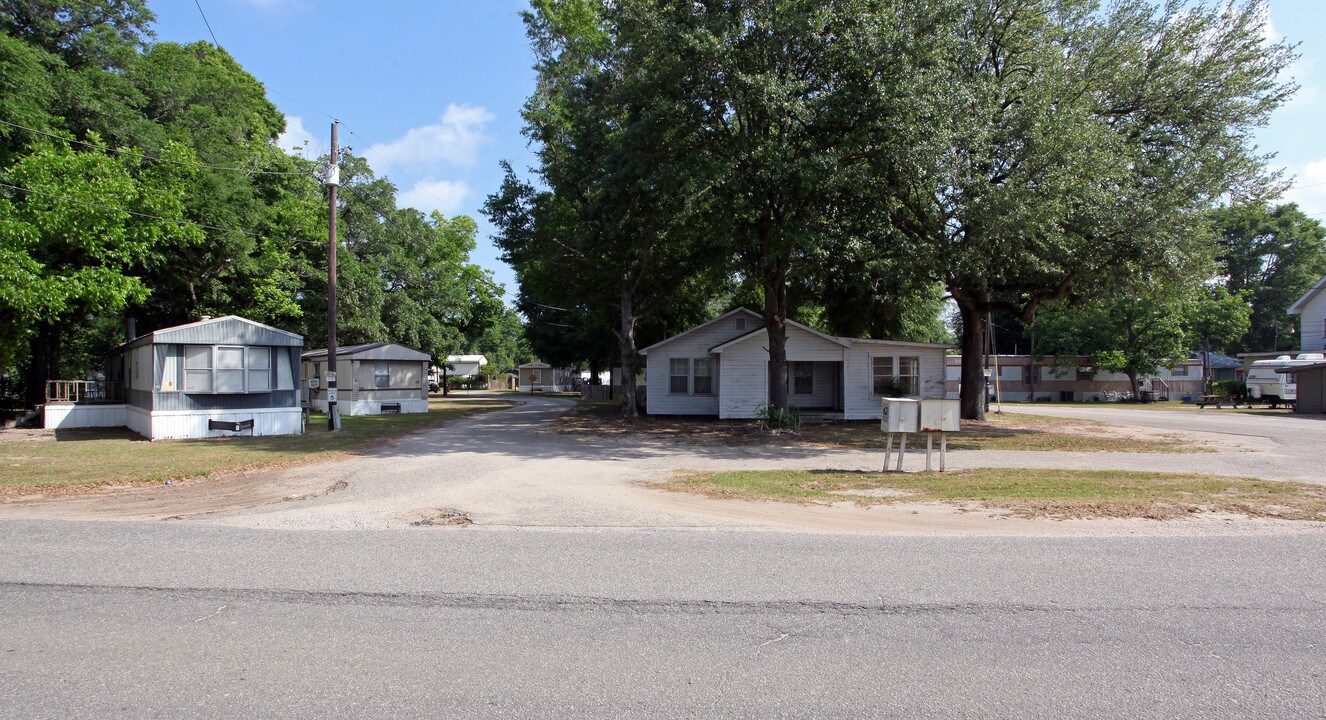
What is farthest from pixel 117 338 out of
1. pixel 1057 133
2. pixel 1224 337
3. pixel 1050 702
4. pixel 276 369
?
pixel 1224 337

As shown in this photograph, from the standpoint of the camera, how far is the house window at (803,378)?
96.4 ft

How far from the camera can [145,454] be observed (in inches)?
643

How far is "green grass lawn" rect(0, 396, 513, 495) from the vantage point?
505 inches

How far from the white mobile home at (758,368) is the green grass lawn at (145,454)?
9.81 m

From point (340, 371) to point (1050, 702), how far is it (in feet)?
107

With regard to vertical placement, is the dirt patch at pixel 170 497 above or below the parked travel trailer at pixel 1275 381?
below

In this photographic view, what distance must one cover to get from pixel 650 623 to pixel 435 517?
5008 millimetres

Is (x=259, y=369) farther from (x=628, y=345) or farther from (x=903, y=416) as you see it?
(x=903, y=416)

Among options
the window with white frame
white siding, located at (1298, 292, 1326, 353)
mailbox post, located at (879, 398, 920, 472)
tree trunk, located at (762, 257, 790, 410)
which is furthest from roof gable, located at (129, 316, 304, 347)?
white siding, located at (1298, 292, 1326, 353)

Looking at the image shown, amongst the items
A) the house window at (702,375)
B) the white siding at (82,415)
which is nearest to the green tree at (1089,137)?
the house window at (702,375)

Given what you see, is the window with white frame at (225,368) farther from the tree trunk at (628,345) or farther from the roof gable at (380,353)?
the tree trunk at (628,345)

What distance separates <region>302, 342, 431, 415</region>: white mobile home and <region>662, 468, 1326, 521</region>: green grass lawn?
22207 mm

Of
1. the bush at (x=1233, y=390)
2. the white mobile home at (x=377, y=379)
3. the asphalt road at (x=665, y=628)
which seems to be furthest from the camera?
the bush at (x=1233, y=390)

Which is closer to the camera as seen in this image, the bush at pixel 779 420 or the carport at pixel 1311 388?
the bush at pixel 779 420
